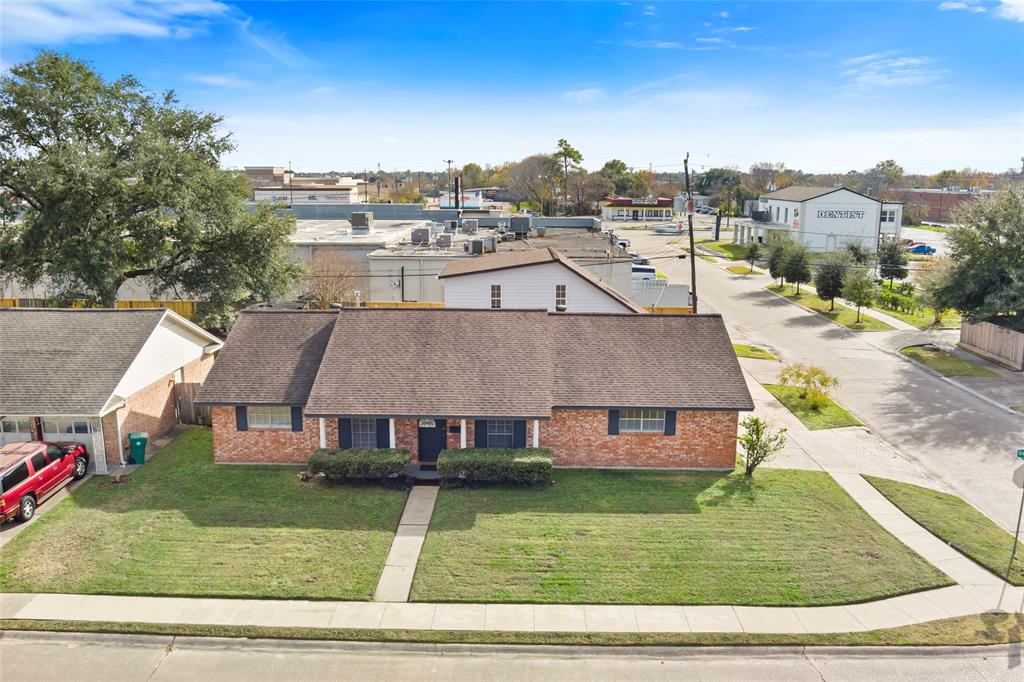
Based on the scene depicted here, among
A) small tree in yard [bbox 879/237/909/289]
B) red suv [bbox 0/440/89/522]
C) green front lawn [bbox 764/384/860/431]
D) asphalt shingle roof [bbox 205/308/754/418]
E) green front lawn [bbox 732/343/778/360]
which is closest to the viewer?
red suv [bbox 0/440/89/522]

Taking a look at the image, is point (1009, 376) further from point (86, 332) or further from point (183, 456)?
point (86, 332)

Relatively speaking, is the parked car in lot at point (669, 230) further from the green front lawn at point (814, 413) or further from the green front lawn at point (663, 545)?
the green front lawn at point (663, 545)

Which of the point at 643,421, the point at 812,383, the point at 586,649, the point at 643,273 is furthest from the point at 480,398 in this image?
the point at 643,273

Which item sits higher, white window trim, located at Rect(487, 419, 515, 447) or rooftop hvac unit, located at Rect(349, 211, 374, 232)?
rooftop hvac unit, located at Rect(349, 211, 374, 232)

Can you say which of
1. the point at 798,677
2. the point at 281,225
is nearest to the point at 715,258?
the point at 281,225

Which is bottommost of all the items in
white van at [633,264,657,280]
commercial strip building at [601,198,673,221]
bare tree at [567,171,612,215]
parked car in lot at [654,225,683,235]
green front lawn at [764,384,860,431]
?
green front lawn at [764,384,860,431]

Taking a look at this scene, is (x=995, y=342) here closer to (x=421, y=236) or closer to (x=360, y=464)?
(x=360, y=464)

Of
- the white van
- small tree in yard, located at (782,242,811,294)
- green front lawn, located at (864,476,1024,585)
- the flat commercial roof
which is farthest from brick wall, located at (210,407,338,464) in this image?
small tree in yard, located at (782,242,811,294)

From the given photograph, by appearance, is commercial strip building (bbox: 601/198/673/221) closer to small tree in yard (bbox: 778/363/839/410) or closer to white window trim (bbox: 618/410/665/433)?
small tree in yard (bbox: 778/363/839/410)
